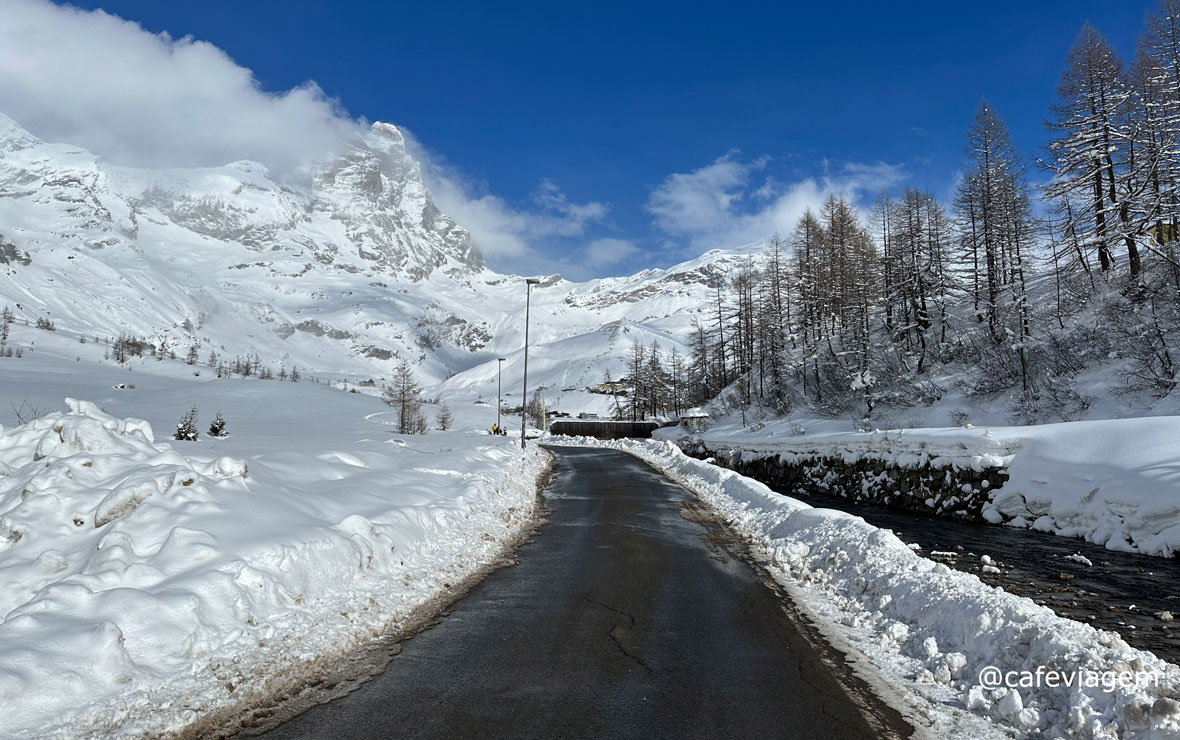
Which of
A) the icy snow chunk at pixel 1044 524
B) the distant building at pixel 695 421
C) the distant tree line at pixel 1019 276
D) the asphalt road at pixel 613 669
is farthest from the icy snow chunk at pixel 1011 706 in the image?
the distant building at pixel 695 421

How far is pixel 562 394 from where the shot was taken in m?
151

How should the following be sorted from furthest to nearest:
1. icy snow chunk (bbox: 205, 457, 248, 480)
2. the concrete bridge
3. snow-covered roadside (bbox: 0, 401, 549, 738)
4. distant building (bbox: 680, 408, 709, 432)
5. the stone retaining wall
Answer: the concrete bridge
distant building (bbox: 680, 408, 709, 432)
the stone retaining wall
icy snow chunk (bbox: 205, 457, 248, 480)
snow-covered roadside (bbox: 0, 401, 549, 738)

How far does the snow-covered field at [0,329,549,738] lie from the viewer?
14.0 ft

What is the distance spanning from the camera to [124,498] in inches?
266

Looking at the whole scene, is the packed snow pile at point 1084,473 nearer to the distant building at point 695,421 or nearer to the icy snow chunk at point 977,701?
the icy snow chunk at point 977,701

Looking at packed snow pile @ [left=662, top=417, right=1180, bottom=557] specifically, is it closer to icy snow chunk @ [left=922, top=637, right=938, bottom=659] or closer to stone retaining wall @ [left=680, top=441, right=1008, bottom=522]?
stone retaining wall @ [left=680, top=441, right=1008, bottom=522]

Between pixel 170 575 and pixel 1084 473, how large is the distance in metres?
16.6

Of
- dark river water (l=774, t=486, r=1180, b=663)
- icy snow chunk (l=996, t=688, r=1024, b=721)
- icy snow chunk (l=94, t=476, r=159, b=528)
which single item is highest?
icy snow chunk (l=94, t=476, r=159, b=528)

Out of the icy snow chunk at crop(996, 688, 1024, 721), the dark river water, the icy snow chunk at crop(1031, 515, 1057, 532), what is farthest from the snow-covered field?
the icy snow chunk at crop(1031, 515, 1057, 532)

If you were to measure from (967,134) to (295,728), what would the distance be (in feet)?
135

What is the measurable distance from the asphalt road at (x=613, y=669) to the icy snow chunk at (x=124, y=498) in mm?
3707

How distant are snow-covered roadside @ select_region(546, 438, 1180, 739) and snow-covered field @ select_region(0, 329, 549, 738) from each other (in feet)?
16.3

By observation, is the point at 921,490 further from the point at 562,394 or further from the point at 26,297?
the point at 26,297

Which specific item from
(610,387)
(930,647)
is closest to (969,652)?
(930,647)
